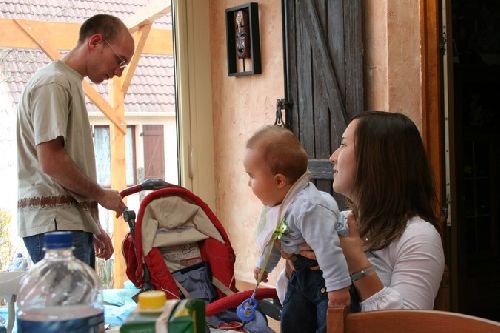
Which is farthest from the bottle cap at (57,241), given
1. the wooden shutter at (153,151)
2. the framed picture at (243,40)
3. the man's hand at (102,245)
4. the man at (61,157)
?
the wooden shutter at (153,151)

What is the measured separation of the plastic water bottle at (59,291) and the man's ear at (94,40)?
158 cm

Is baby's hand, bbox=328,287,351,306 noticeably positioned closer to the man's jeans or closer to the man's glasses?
the man's jeans

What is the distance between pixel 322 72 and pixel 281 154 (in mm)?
1542

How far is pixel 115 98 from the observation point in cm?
452

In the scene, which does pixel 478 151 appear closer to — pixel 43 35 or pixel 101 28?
pixel 43 35

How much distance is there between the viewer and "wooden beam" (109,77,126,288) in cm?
451

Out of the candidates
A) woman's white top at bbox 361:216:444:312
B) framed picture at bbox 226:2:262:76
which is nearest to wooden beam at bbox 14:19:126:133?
framed picture at bbox 226:2:262:76

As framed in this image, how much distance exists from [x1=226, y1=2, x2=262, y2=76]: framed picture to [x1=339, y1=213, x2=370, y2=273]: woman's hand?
2.52m

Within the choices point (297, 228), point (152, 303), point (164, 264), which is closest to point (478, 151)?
point (164, 264)

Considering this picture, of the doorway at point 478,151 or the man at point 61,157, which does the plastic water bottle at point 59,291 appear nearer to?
the man at point 61,157

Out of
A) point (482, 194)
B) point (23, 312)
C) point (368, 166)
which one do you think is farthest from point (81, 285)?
point (482, 194)

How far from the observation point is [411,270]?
1747 millimetres

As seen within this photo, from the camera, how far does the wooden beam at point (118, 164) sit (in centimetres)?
451

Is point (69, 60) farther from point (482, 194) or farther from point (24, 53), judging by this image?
point (482, 194)
